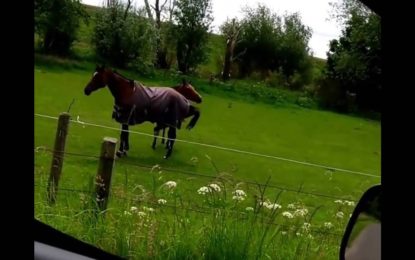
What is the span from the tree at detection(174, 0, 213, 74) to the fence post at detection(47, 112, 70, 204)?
3.77 feet

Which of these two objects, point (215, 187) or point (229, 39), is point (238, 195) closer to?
point (215, 187)

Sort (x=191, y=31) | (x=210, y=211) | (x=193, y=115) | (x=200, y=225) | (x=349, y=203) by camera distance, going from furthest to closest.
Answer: (x=193, y=115) < (x=191, y=31) < (x=349, y=203) < (x=210, y=211) < (x=200, y=225)

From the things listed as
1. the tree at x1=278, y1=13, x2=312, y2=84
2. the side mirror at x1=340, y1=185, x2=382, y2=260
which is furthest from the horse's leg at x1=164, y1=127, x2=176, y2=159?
the side mirror at x1=340, y1=185, x2=382, y2=260

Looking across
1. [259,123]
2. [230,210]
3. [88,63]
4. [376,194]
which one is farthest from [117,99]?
[376,194]

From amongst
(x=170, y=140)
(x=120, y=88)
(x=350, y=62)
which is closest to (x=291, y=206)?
(x=350, y=62)

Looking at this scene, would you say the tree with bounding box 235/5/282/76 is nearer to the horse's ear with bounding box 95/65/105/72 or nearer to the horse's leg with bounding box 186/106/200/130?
the horse's ear with bounding box 95/65/105/72

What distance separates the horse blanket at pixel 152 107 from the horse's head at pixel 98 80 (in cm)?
16

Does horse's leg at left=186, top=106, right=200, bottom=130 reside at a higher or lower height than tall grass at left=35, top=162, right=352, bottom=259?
higher

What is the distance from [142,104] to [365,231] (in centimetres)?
342

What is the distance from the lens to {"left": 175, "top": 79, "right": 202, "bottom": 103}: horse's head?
391 centimetres

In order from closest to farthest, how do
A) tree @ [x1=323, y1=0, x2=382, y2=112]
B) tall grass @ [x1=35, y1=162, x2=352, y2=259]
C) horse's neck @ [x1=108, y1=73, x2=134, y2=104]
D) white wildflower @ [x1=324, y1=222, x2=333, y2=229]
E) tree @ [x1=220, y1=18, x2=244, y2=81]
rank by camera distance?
tree @ [x1=323, y1=0, x2=382, y2=112] → tall grass @ [x1=35, y1=162, x2=352, y2=259] → white wildflower @ [x1=324, y1=222, x2=333, y2=229] → tree @ [x1=220, y1=18, x2=244, y2=81] → horse's neck @ [x1=108, y1=73, x2=134, y2=104]

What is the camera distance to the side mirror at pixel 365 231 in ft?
1.68

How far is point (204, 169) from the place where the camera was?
10.2 ft
